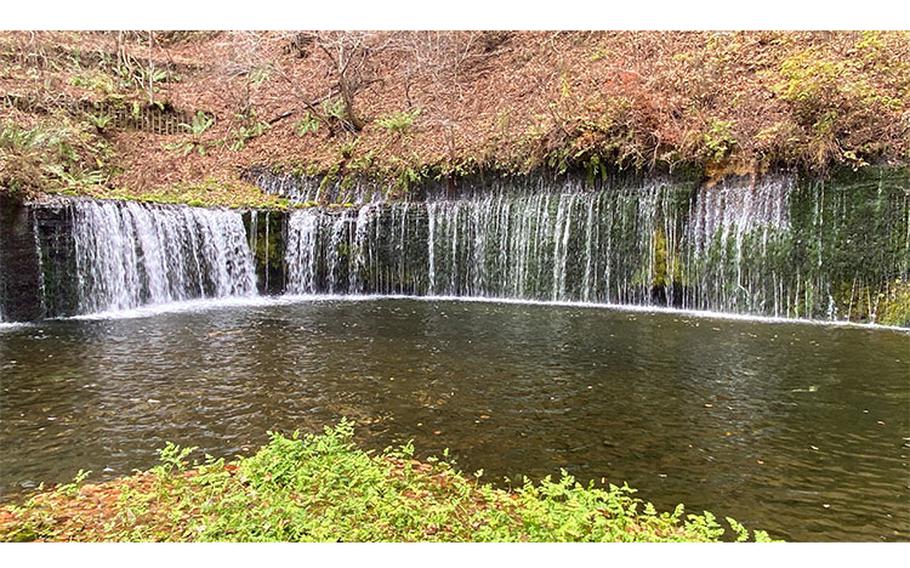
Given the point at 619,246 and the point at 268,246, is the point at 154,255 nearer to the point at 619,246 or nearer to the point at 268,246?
the point at 268,246

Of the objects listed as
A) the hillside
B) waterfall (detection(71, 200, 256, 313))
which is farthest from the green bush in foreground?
the hillside

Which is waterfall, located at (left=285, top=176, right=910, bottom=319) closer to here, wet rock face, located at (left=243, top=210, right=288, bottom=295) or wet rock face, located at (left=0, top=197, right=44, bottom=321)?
wet rock face, located at (left=243, top=210, right=288, bottom=295)

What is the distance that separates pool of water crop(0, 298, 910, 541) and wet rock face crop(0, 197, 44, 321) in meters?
0.89

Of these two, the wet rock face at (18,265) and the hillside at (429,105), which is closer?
the wet rock face at (18,265)

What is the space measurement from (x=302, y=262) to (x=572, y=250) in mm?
7373

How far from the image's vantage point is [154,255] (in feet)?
43.0

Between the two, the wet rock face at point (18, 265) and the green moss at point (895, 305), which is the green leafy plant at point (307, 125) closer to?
the wet rock face at point (18, 265)

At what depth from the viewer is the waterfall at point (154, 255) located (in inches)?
463

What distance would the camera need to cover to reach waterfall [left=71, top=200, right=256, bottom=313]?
11.8 meters

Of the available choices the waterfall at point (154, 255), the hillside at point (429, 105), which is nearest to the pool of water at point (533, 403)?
the waterfall at point (154, 255)

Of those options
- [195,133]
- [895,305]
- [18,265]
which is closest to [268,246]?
[18,265]

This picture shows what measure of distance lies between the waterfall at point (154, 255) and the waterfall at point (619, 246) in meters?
1.51

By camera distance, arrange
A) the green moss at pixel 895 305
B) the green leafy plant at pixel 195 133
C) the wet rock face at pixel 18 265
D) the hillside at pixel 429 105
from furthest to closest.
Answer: the green leafy plant at pixel 195 133 < the hillside at pixel 429 105 < the wet rock face at pixel 18 265 < the green moss at pixel 895 305
